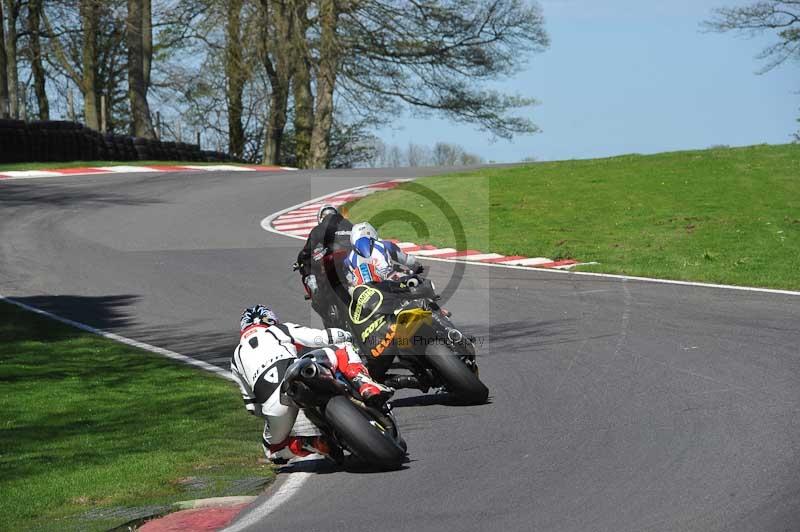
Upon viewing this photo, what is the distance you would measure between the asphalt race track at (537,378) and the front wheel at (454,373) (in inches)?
5.8

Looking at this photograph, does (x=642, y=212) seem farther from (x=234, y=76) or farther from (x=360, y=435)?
(x=234, y=76)

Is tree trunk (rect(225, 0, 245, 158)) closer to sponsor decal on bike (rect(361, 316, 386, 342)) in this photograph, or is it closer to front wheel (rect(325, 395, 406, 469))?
sponsor decal on bike (rect(361, 316, 386, 342))

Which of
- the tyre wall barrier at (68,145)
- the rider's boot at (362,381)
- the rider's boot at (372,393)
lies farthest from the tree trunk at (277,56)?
the rider's boot at (372,393)

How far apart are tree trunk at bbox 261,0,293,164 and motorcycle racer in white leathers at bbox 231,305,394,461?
118 feet

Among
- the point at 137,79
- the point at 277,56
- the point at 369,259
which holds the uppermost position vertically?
the point at 277,56

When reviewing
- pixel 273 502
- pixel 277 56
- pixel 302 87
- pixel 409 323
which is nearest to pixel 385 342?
pixel 409 323

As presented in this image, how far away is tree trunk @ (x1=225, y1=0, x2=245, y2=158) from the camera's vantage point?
144 feet

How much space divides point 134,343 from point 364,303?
4.55 meters

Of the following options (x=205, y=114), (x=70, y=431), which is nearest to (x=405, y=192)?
(x=70, y=431)

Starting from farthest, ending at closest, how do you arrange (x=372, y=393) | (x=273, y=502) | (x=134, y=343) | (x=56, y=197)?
(x=56, y=197) < (x=134, y=343) < (x=372, y=393) < (x=273, y=502)

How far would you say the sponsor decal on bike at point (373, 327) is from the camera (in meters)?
8.94

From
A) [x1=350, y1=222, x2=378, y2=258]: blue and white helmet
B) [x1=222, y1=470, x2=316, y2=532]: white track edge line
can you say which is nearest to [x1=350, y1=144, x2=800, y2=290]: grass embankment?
[x1=350, y1=222, x2=378, y2=258]: blue and white helmet

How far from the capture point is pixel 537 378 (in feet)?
31.8

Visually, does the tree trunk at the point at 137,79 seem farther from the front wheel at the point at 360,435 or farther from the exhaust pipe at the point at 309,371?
the front wheel at the point at 360,435
